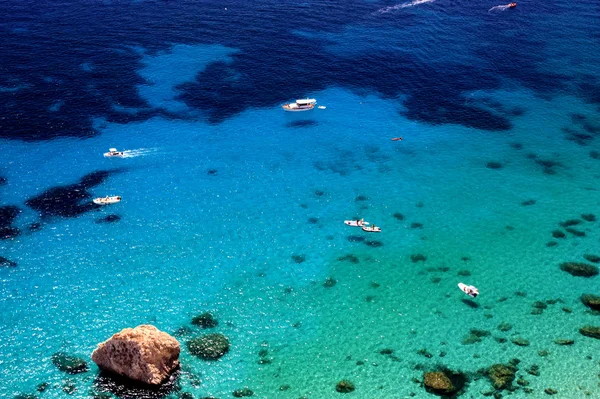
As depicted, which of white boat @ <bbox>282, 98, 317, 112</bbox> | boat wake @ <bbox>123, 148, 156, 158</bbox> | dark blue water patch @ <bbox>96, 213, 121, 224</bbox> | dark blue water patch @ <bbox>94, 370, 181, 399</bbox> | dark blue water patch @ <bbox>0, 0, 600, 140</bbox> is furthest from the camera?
dark blue water patch @ <bbox>0, 0, 600, 140</bbox>

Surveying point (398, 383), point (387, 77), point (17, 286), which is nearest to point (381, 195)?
point (398, 383)

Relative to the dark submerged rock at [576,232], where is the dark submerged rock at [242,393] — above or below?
below

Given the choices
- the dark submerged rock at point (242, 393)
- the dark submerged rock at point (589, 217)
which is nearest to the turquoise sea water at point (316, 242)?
the dark submerged rock at point (242, 393)

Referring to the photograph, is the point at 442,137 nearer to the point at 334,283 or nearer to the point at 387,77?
the point at 387,77

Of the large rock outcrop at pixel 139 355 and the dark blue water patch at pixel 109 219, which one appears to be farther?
the dark blue water patch at pixel 109 219

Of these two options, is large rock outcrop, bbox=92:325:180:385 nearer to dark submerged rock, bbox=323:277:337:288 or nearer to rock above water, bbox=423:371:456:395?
dark submerged rock, bbox=323:277:337:288

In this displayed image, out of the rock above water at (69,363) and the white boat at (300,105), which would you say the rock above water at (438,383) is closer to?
the rock above water at (69,363)

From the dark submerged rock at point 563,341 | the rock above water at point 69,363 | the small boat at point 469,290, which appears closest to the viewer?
the rock above water at point 69,363

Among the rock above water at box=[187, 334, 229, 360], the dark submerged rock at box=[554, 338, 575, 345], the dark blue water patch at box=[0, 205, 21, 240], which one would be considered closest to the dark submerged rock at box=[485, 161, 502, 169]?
the dark submerged rock at box=[554, 338, 575, 345]
